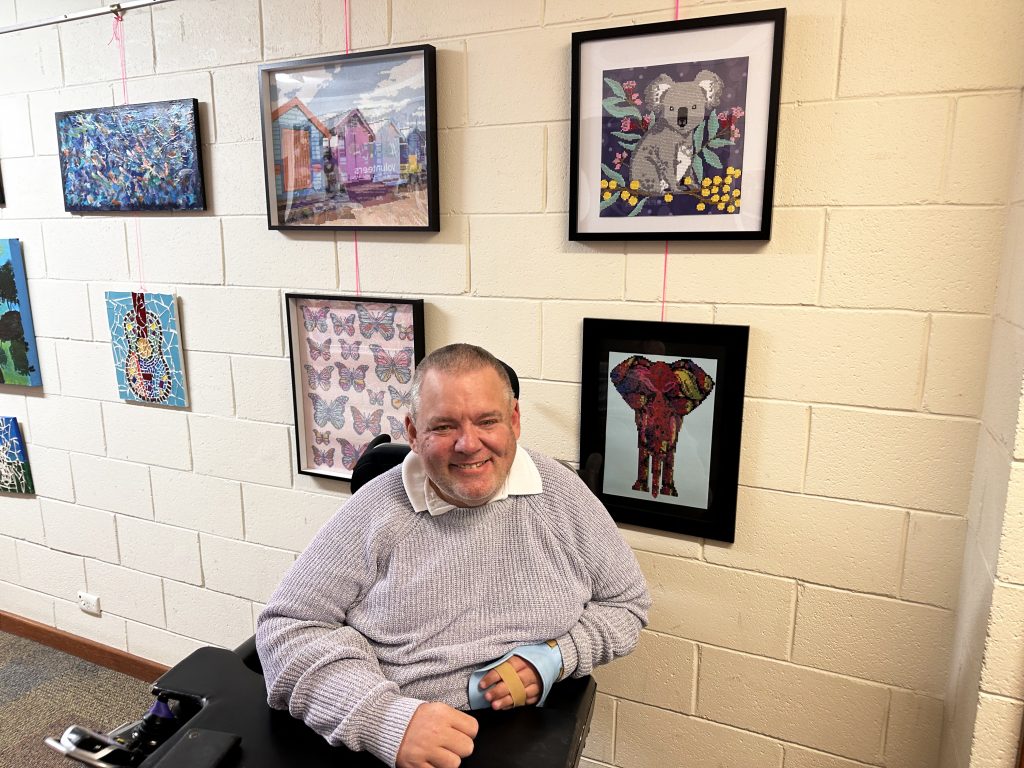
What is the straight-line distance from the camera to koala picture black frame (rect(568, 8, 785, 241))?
54.0 inches

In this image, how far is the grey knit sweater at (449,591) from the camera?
1.23m

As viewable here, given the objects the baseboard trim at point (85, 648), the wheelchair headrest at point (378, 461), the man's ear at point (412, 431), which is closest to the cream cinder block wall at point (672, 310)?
the baseboard trim at point (85, 648)

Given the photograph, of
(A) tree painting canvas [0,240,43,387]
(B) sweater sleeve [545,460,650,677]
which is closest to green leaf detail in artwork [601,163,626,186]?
(B) sweater sleeve [545,460,650,677]

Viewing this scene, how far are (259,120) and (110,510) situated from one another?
4.85 ft

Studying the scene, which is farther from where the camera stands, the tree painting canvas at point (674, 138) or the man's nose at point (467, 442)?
the tree painting canvas at point (674, 138)

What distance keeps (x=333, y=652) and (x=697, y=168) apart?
1.19 m

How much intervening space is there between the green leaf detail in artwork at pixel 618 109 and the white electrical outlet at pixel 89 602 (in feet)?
8.08

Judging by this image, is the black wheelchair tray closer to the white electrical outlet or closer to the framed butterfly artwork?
the framed butterfly artwork

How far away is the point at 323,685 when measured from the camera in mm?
1136

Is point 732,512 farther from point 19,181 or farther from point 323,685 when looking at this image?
point 19,181

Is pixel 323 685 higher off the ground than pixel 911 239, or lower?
lower

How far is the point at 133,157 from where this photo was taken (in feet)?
6.69

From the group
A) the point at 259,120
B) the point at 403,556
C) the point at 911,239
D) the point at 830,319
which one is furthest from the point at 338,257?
the point at 911,239

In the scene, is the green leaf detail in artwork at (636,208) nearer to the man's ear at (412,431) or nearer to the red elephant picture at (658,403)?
the red elephant picture at (658,403)
